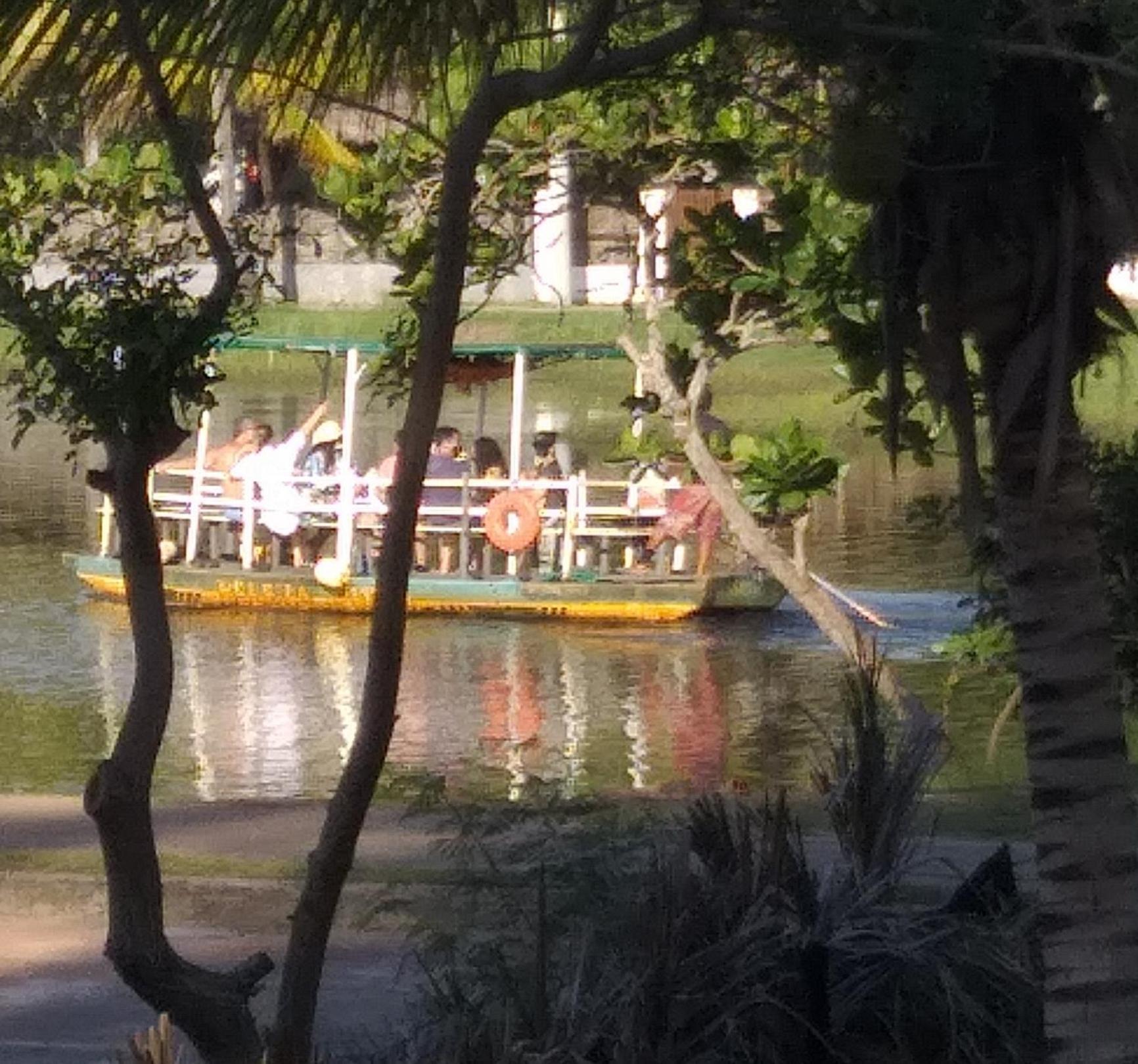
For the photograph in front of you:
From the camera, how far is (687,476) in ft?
Answer: 56.2

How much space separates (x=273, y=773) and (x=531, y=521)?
5393mm

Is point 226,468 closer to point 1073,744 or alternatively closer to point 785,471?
point 785,471

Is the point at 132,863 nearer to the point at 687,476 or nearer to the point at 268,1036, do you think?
the point at 268,1036

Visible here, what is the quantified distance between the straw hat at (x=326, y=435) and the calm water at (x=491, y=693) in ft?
5.04

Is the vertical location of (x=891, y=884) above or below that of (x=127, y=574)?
below

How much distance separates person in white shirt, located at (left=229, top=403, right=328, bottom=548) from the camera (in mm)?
18938

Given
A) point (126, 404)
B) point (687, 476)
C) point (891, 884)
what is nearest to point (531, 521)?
point (687, 476)

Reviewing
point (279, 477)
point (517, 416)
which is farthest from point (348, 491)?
point (517, 416)

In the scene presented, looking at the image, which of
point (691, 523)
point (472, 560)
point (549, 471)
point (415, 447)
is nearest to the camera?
point (415, 447)

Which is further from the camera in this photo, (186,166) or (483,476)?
(483,476)

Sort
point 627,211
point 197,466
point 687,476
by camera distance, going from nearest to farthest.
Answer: point 627,211 → point 687,476 → point 197,466

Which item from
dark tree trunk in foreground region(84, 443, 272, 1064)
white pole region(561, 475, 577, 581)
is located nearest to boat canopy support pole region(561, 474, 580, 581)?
white pole region(561, 475, 577, 581)

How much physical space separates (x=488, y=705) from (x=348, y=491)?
376 cm

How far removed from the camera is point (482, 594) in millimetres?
18375
